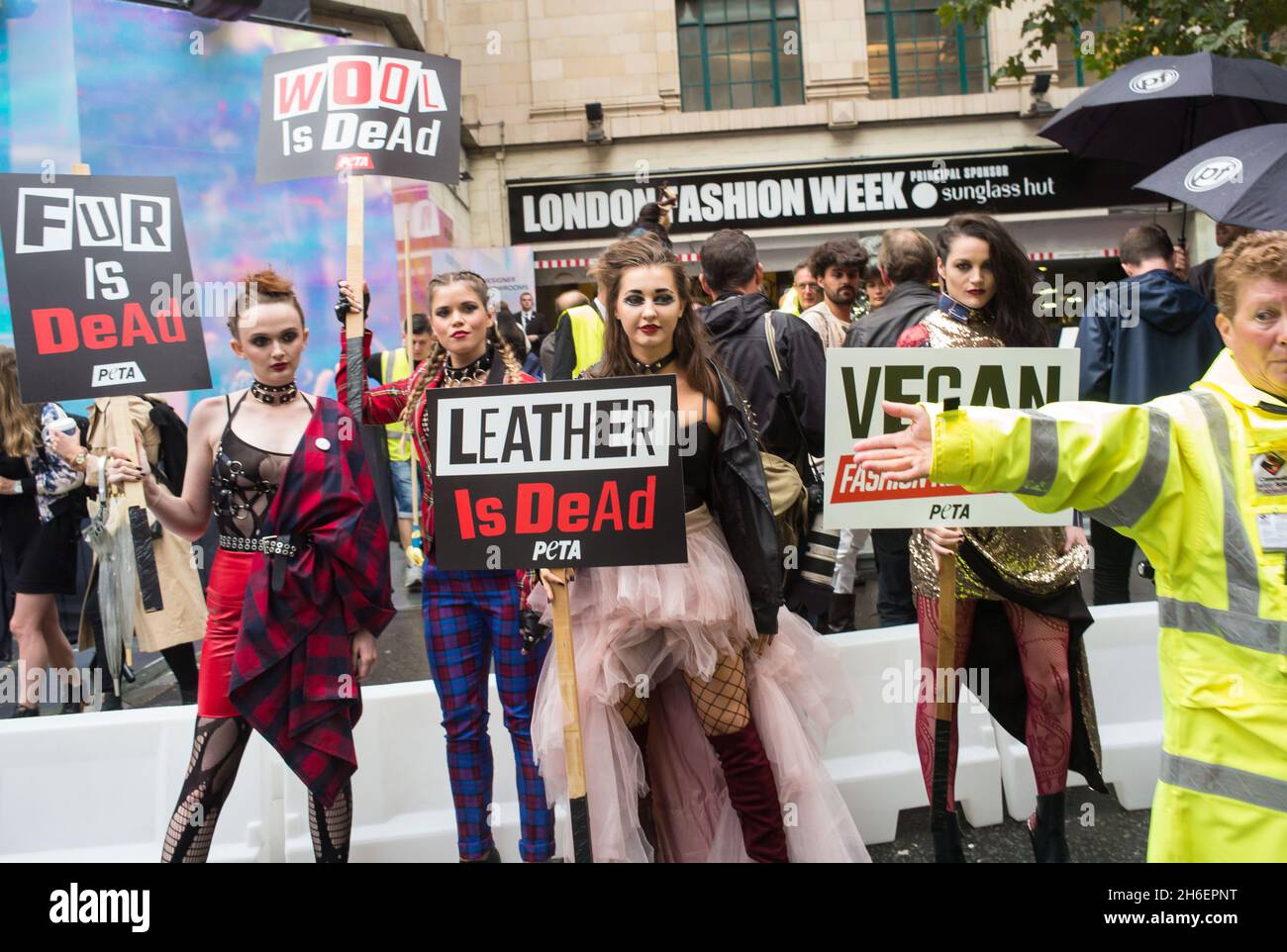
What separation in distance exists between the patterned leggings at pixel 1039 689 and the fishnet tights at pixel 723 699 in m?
0.68

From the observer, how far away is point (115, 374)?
3.36 meters

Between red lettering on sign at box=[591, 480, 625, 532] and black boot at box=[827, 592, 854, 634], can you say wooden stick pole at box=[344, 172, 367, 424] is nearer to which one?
red lettering on sign at box=[591, 480, 625, 532]

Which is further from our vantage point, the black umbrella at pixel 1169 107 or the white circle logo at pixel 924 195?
the white circle logo at pixel 924 195

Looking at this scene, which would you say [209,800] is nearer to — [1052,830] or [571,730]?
[571,730]

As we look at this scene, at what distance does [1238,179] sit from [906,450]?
3.00 metres

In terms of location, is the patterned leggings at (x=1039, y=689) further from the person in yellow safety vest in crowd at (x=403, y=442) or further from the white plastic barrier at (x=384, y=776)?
the person in yellow safety vest in crowd at (x=403, y=442)

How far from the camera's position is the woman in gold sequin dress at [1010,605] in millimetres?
3111

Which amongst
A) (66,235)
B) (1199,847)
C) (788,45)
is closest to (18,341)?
(66,235)

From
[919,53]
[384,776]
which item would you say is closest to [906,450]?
[384,776]

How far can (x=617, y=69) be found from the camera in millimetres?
16109

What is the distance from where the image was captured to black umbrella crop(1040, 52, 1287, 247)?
550 centimetres

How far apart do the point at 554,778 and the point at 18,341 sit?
225cm

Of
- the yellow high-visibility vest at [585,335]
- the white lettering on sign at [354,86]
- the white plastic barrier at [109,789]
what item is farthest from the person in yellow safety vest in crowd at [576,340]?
the white plastic barrier at [109,789]
